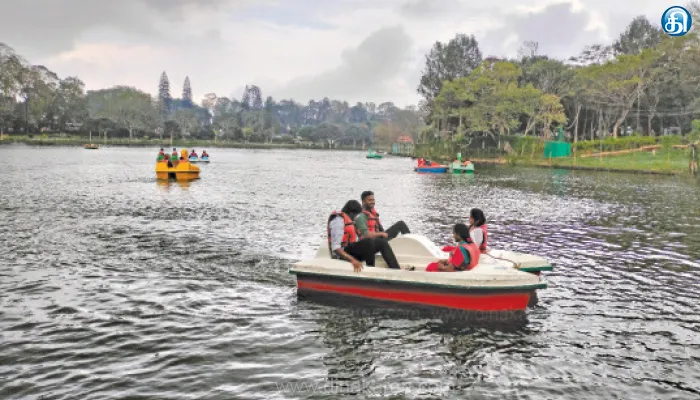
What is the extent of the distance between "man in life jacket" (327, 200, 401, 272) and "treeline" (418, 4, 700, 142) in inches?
2311

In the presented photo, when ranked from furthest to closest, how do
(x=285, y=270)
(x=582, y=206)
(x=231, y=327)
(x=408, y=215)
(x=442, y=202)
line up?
(x=442, y=202), (x=582, y=206), (x=408, y=215), (x=285, y=270), (x=231, y=327)

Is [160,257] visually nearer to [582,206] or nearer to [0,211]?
[0,211]

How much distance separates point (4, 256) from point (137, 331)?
774cm

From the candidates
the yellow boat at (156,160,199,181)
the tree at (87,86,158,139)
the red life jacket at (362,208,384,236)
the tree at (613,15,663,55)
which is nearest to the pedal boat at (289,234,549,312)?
the red life jacket at (362,208,384,236)

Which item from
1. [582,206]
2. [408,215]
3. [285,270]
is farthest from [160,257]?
[582,206]

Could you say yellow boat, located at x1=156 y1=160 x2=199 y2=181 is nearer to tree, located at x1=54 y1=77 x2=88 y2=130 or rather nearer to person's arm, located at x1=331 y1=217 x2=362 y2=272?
person's arm, located at x1=331 y1=217 x2=362 y2=272

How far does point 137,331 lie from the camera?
905 cm

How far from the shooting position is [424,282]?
9711mm

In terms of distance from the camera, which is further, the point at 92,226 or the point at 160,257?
the point at 92,226

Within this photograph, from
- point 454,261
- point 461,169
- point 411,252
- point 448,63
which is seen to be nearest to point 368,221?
point 411,252

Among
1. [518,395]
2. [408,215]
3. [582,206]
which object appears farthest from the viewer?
[582,206]

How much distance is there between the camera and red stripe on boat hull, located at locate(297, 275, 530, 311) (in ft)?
31.4

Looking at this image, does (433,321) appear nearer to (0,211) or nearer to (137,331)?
(137,331)

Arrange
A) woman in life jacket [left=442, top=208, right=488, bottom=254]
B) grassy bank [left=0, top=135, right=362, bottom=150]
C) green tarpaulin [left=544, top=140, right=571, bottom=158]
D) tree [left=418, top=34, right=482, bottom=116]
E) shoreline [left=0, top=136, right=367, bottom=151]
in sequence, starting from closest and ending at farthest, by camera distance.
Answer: woman in life jacket [left=442, top=208, right=488, bottom=254], green tarpaulin [left=544, top=140, right=571, bottom=158], tree [left=418, top=34, right=482, bottom=116], shoreline [left=0, top=136, right=367, bottom=151], grassy bank [left=0, top=135, right=362, bottom=150]
